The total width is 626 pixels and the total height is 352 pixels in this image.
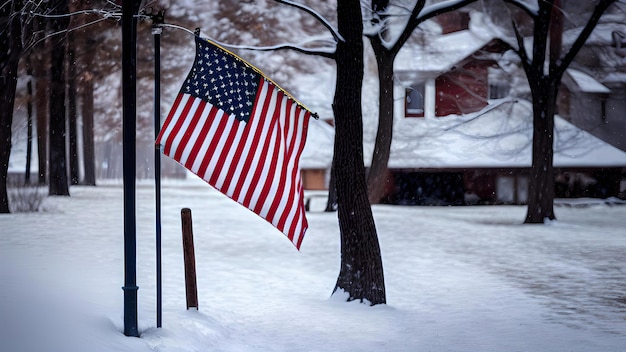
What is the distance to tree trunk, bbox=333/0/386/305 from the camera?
34.2ft

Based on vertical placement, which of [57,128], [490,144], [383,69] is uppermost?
[383,69]

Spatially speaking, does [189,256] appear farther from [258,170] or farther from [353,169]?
[353,169]

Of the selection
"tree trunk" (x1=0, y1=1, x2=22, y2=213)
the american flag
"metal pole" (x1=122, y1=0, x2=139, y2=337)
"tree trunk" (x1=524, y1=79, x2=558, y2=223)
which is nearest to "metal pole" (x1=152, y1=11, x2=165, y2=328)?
the american flag

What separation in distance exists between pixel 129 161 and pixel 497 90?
28902mm

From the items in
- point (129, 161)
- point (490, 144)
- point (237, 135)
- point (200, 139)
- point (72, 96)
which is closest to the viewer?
point (129, 161)

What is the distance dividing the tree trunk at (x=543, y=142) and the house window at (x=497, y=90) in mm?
9848

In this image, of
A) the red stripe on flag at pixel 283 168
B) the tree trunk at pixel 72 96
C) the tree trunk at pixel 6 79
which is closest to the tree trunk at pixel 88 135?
the tree trunk at pixel 72 96

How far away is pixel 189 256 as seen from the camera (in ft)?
27.7

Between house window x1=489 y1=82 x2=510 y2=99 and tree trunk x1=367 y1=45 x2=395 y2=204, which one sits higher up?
house window x1=489 y1=82 x2=510 y2=99

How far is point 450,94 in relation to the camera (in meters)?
33.7

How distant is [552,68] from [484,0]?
6.75 metres

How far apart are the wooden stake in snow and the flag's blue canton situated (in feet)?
4.76

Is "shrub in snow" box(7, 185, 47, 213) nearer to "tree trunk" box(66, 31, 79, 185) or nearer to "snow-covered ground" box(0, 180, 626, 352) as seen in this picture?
"snow-covered ground" box(0, 180, 626, 352)

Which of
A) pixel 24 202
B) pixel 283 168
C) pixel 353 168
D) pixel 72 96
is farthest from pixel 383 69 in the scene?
pixel 72 96
